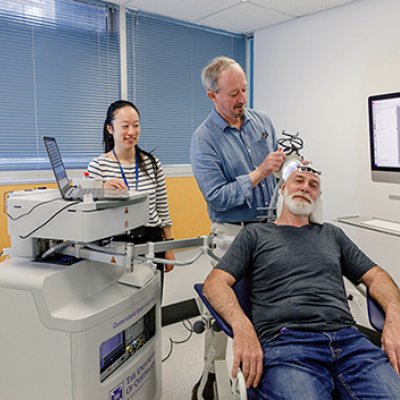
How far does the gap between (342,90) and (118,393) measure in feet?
8.45

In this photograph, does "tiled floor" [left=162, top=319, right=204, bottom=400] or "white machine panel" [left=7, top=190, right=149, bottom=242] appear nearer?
"white machine panel" [left=7, top=190, right=149, bottom=242]

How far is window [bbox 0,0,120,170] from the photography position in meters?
2.82

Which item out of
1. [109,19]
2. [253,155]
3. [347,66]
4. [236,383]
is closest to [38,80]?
[109,19]

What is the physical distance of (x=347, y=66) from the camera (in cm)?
312

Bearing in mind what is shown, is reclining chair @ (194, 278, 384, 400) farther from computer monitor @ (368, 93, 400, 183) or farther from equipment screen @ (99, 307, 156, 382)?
computer monitor @ (368, 93, 400, 183)

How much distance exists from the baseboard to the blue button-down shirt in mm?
1287

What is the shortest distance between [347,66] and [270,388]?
98.3 inches

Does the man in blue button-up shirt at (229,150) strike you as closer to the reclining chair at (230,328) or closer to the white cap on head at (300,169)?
the white cap on head at (300,169)

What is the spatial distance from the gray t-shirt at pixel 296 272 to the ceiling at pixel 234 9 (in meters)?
1.98

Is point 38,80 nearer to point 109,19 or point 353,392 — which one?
point 109,19

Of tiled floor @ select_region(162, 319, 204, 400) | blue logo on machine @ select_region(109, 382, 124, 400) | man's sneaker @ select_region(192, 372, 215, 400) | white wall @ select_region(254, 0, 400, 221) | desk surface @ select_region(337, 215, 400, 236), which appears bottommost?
tiled floor @ select_region(162, 319, 204, 400)

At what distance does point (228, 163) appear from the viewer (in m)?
2.07

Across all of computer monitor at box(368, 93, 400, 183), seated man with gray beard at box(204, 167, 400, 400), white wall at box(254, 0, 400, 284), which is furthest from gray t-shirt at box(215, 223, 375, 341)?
white wall at box(254, 0, 400, 284)

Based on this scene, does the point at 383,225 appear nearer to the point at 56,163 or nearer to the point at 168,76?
the point at 56,163
